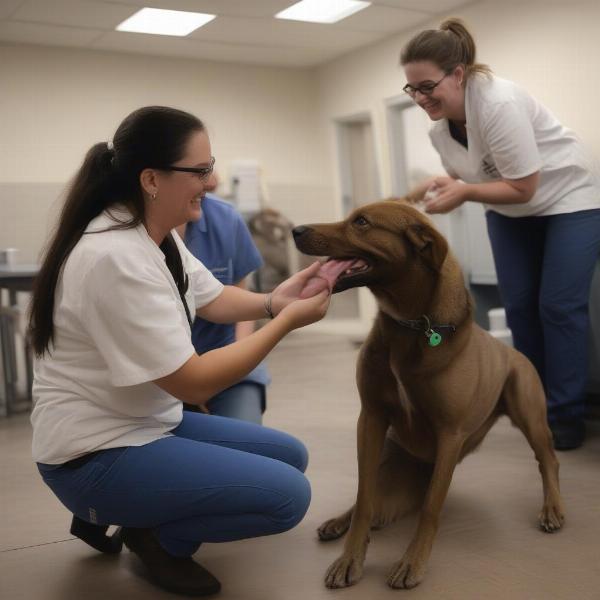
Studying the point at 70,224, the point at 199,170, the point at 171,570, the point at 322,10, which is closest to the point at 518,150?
the point at 199,170

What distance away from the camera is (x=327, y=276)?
179 cm

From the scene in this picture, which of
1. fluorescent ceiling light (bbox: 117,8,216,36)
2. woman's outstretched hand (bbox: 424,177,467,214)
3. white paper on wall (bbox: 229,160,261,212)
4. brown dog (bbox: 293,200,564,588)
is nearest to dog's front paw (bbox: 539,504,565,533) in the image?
brown dog (bbox: 293,200,564,588)

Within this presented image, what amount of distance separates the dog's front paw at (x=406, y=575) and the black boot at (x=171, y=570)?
400 mm

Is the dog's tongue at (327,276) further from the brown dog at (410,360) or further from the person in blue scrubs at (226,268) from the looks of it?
the person in blue scrubs at (226,268)

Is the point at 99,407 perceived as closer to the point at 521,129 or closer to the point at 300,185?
the point at 521,129

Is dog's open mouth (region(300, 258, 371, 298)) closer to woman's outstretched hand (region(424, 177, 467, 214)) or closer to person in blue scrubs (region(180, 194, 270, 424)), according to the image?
person in blue scrubs (region(180, 194, 270, 424))

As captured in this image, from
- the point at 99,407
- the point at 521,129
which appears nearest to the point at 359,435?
the point at 99,407

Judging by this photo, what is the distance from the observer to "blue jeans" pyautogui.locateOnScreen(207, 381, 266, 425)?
2295mm

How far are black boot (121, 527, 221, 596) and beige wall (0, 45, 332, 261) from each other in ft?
13.8

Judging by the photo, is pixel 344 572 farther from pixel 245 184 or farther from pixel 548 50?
pixel 245 184

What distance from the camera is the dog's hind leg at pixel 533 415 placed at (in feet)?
6.97

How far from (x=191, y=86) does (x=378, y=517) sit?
18.1ft

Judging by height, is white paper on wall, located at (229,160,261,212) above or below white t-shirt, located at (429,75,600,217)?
above

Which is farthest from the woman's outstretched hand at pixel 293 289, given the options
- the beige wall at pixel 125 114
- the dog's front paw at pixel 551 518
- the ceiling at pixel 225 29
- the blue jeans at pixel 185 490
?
the beige wall at pixel 125 114
